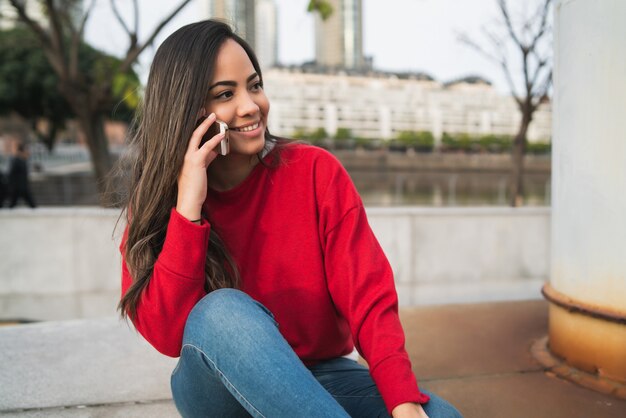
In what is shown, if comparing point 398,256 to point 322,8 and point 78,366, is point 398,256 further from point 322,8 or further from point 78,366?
point 78,366

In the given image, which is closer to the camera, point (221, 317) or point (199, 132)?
point (221, 317)

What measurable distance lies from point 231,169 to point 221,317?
21.4 inches

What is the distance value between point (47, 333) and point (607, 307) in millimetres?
2606

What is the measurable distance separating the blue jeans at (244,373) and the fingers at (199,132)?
0.41 m

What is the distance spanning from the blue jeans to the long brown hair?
229mm

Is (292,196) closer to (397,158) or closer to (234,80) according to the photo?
(234,80)

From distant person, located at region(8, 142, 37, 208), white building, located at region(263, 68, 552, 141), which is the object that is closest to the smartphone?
distant person, located at region(8, 142, 37, 208)

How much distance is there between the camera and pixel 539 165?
141ft

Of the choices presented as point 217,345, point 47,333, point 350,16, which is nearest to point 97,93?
point 47,333

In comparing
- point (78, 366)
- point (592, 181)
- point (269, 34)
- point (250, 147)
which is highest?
point (269, 34)

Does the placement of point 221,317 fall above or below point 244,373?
above

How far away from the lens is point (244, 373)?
1199 millimetres

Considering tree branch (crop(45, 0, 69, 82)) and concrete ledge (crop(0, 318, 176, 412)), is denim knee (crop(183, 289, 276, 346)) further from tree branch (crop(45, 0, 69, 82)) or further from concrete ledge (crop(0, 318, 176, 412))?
tree branch (crop(45, 0, 69, 82))

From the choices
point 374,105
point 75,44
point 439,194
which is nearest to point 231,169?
point 75,44
